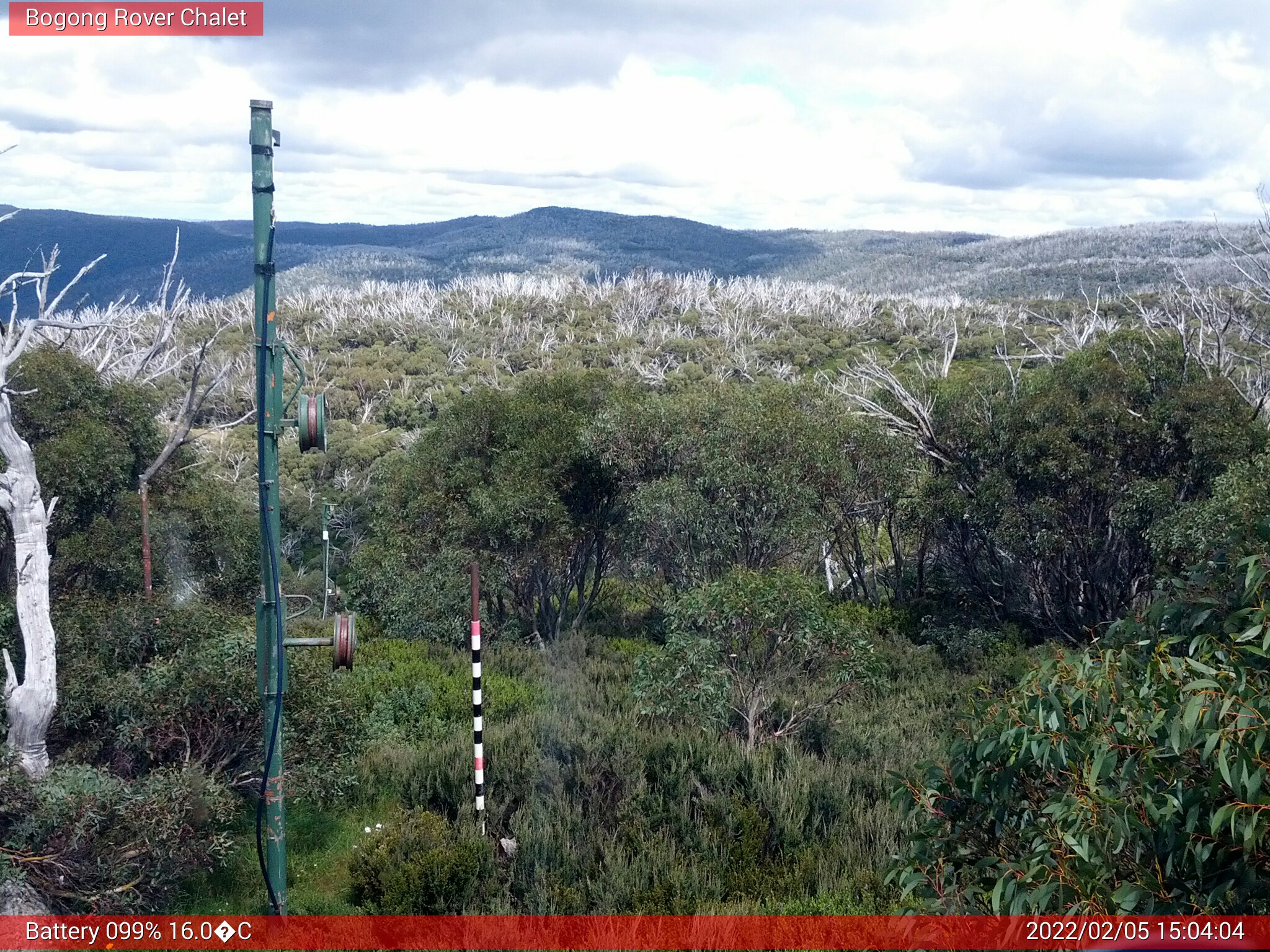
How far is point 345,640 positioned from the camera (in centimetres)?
558

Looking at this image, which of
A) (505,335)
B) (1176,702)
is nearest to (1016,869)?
(1176,702)

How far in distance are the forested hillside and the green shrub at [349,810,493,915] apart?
0.09 ft

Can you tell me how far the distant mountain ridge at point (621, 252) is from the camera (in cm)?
7750

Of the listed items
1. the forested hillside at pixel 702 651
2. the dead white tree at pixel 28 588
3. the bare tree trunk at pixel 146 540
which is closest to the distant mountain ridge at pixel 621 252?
the forested hillside at pixel 702 651

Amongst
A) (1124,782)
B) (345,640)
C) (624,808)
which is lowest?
(624,808)

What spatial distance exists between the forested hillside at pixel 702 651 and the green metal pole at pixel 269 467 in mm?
1120

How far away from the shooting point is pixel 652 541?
15344mm

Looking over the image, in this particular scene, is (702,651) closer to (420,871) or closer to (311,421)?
(420,871)

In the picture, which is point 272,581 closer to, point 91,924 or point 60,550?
point 91,924

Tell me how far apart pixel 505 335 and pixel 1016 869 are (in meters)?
57.2

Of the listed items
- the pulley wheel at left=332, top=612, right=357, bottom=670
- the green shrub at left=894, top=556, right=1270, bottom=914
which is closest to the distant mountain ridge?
the pulley wheel at left=332, top=612, right=357, bottom=670

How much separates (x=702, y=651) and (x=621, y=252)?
140213mm

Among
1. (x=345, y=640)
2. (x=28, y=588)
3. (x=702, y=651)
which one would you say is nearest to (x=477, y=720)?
(x=345, y=640)

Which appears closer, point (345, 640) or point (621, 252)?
point (345, 640)
